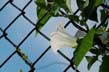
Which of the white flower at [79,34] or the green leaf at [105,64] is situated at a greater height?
the white flower at [79,34]

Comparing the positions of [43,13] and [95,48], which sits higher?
[43,13]

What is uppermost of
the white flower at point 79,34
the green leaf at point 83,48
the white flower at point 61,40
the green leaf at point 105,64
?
the white flower at point 61,40

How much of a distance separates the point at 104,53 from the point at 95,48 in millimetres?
23

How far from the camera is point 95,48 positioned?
0.75 metres

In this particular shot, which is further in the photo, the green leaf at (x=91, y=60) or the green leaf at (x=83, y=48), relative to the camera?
the green leaf at (x=91, y=60)

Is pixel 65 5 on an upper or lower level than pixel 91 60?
upper

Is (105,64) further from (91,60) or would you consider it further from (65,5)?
(65,5)

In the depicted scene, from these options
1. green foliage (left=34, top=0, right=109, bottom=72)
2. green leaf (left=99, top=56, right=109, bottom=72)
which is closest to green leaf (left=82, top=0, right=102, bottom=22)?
green foliage (left=34, top=0, right=109, bottom=72)

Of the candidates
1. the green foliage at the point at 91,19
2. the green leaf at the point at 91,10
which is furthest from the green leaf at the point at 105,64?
the green leaf at the point at 91,10

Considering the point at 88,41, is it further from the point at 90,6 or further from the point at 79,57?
the point at 90,6

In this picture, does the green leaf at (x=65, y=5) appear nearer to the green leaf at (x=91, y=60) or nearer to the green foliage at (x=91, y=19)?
the green foliage at (x=91, y=19)

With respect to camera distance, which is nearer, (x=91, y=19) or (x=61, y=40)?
(x=61, y=40)

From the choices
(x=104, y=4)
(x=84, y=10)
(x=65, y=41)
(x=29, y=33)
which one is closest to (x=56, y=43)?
(x=65, y=41)

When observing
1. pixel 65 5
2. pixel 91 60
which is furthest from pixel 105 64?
pixel 65 5
